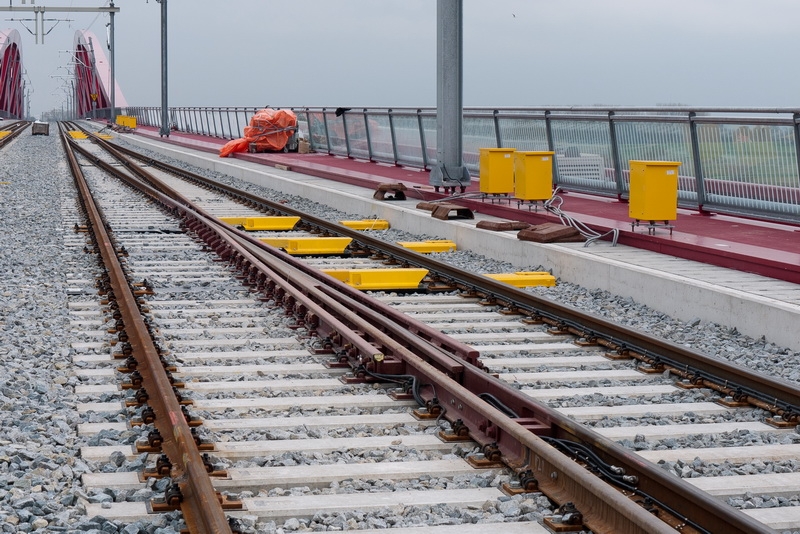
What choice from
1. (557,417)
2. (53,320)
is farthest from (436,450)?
(53,320)

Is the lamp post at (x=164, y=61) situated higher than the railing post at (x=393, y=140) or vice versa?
the lamp post at (x=164, y=61)

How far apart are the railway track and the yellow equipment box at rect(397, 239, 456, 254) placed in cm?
263

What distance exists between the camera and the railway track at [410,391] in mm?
4332

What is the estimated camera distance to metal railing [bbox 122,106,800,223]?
1236 centimetres

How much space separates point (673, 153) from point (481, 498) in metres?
10.7

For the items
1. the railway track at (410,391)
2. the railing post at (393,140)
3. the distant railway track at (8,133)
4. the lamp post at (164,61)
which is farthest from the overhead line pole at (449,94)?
the lamp post at (164,61)

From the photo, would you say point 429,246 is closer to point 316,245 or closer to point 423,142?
point 316,245

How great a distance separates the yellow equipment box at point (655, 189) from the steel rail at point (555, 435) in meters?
5.33

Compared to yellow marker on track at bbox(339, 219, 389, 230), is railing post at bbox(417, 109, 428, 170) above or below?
above

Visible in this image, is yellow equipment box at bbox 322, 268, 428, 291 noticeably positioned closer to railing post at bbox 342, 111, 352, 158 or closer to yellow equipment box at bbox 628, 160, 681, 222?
yellow equipment box at bbox 628, 160, 681, 222

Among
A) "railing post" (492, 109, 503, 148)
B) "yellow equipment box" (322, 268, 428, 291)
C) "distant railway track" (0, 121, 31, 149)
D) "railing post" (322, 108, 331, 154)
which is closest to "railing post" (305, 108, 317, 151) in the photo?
"railing post" (322, 108, 331, 154)

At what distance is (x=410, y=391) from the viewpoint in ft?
19.6

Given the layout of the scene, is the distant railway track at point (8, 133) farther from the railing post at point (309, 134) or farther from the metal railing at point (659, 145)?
the metal railing at point (659, 145)

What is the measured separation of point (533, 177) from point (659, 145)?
1.99m
